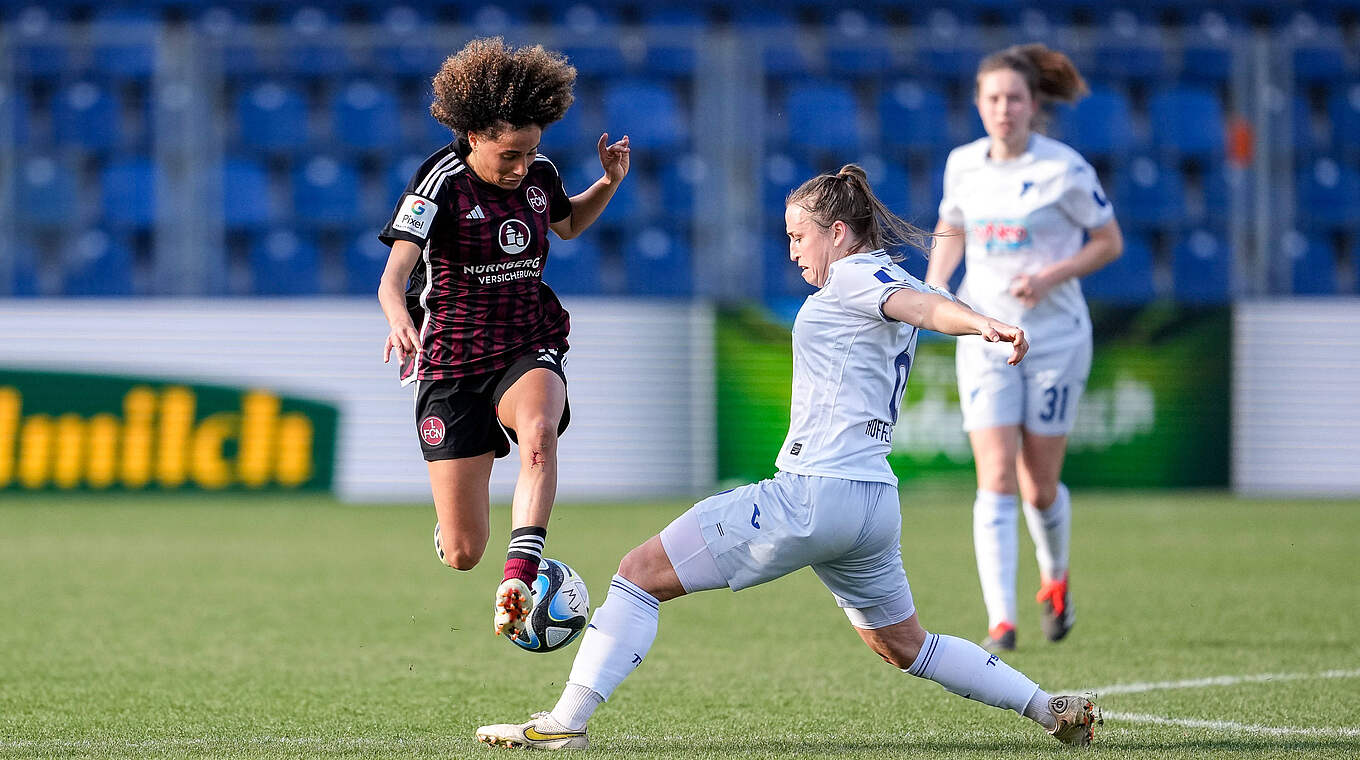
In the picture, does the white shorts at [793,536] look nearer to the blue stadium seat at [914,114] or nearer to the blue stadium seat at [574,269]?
the blue stadium seat at [574,269]

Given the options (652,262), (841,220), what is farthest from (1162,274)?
(841,220)

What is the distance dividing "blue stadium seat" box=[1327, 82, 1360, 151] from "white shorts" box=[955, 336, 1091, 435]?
27.7 ft

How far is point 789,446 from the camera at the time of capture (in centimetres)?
375

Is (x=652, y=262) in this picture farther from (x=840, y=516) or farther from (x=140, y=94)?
(x=840, y=516)

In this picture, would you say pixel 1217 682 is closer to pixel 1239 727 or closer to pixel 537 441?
pixel 1239 727

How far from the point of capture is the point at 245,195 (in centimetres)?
1293

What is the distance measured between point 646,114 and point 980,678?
32.7ft

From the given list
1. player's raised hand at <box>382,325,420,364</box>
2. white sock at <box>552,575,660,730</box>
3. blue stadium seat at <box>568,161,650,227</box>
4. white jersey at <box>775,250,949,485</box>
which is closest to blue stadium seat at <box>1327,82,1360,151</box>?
blue stadium seat at <box>568,161,650,227</box>

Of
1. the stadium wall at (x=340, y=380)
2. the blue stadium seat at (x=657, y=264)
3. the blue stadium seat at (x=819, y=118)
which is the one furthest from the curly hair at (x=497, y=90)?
the blue stadium seat at (x=819, y=118)

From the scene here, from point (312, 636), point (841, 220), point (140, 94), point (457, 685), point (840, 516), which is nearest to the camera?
point (840, 516)

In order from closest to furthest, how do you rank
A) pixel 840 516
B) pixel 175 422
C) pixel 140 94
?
pixel 840 516
pixel 175 422
pixel 140 94

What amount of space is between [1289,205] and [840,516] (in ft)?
32.4

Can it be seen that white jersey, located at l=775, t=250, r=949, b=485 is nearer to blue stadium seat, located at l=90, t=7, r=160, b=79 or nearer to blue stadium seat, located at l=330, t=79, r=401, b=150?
blue stadium seat, located at l=90, t=7, r=160, b=79

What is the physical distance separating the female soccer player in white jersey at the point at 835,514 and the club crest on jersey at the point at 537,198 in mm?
1129
